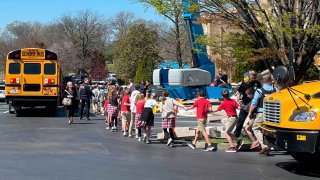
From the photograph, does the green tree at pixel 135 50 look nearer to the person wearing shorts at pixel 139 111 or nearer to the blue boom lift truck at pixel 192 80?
the blue boom lift truck at pixel 192 80

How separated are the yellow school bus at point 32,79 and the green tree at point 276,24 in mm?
12435

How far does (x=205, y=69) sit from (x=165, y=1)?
15.7 meters

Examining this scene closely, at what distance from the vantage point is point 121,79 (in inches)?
2329

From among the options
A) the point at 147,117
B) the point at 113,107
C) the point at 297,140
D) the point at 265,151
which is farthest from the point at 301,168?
the point at 113,107

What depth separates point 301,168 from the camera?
10516mm

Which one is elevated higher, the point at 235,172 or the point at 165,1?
the point at 165,1

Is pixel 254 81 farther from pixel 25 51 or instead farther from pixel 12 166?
pixel 25 51

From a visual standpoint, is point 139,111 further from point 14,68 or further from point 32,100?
point 14,68

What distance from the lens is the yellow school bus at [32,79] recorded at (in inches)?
945

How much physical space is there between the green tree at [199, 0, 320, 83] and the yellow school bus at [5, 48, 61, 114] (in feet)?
40.8

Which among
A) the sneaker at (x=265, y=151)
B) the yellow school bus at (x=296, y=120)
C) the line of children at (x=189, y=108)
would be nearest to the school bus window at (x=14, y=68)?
the line of children at (x=189, y=108)

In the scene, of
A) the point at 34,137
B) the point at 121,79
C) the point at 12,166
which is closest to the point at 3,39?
the point at 121,79

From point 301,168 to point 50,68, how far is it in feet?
53.9

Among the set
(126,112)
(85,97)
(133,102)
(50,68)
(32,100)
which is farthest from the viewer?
(50,68)
